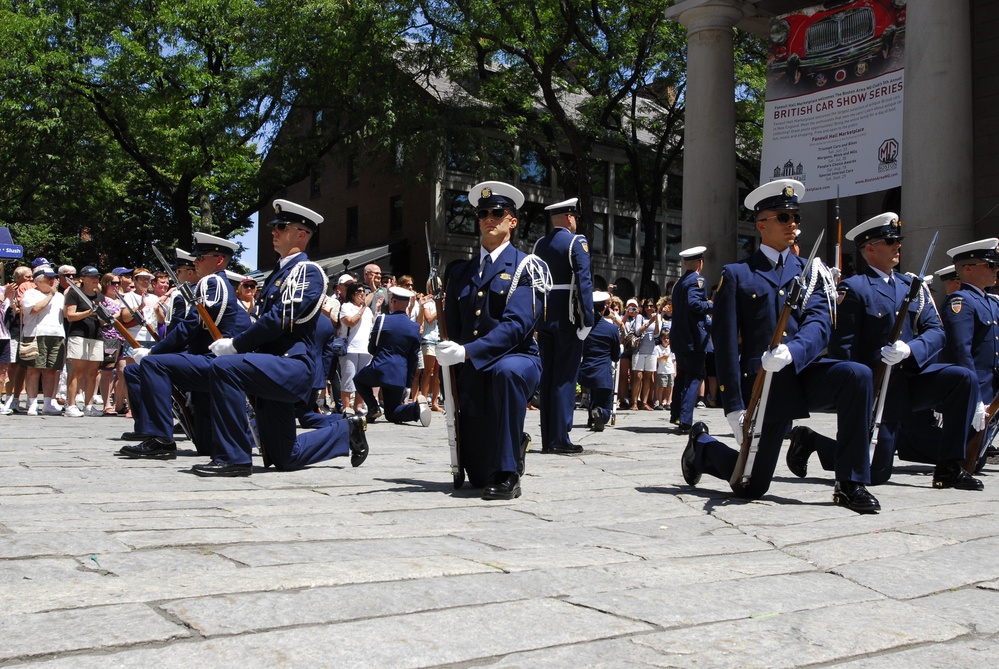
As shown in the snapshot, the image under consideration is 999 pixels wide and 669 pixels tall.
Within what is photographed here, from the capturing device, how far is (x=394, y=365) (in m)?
13.0

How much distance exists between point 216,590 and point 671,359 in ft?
51.3

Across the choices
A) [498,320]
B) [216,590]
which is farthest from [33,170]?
[216,590]

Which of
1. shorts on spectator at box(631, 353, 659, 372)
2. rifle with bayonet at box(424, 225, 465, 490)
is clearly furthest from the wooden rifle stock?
shorts on spectator at box(631, 353, 659, 372)

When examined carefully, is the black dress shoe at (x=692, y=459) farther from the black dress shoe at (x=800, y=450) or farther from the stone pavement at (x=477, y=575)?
the black dress shoe at (x=800, y=450)

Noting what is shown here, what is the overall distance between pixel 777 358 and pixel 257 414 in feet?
11.8

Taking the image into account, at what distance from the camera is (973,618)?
4191mm

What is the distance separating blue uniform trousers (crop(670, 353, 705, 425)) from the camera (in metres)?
12.9

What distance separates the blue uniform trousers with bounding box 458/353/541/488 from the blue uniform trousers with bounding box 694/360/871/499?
1413 millimetres

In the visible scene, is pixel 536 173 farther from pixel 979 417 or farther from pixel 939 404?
pixel 939 404

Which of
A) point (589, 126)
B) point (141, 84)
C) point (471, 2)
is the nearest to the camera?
point (471, 2)

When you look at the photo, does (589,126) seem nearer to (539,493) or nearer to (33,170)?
(33,170)

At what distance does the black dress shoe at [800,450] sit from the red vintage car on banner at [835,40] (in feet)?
47.0

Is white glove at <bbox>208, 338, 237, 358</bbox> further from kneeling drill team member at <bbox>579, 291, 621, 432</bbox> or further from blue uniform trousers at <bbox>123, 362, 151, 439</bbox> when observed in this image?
kneeling drill team member at <bbox>579, 291, 621, 432</bbox>

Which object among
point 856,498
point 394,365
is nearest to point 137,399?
point 394,365
